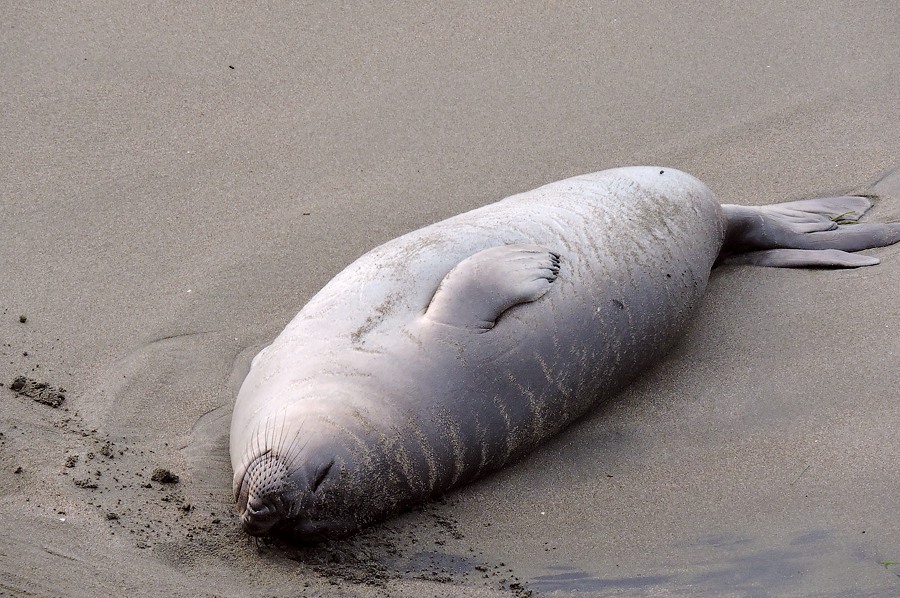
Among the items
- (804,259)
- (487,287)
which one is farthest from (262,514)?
(804,259)

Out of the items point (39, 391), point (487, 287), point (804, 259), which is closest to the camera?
point (487, 287)

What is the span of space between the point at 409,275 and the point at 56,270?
166cm

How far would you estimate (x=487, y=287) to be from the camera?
142 inches

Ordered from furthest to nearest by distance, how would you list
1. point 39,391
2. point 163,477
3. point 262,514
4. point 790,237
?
point 790,237 → point 39,391 → point 163,477 → point 262,514

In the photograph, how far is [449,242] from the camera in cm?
389

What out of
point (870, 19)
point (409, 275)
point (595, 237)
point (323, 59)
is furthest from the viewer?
point (870, 19)

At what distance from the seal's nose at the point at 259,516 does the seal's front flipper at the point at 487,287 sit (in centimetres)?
84

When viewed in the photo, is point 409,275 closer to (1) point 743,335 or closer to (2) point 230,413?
(2) point 230,413

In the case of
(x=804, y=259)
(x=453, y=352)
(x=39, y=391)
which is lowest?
(x=804, y=259)

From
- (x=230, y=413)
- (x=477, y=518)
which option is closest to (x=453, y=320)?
(x=477, y=518)

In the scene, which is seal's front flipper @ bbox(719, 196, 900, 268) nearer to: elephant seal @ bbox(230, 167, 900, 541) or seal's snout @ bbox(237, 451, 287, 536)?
elephant seal @ bbox(230, 167, 900, 541)

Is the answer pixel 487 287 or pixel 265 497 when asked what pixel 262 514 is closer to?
pixel 265 497

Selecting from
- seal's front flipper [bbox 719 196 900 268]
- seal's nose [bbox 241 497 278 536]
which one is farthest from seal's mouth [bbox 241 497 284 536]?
seal's front flipper [bbox 719 196 900 268]

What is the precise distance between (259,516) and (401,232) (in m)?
2.05
